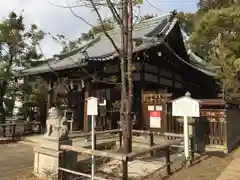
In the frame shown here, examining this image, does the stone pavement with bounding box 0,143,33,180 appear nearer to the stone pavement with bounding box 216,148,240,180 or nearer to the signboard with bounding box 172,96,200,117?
the signboard with bounding box 172,96,200,117

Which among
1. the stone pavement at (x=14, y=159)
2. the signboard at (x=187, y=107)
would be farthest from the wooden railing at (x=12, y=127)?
the signboard at (x=187, y=107)

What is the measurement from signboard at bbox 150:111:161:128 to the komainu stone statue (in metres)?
5.56

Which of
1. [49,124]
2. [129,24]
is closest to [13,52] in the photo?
[49,124]

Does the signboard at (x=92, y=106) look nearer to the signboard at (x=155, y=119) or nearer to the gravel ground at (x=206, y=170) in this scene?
the gravel ground at (x=206, y=170)

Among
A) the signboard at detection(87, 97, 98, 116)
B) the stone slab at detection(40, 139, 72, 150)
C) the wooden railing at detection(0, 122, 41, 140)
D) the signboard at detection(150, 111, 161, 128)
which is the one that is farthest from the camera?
the wooden railing at detection(0, 122, 41, 140)

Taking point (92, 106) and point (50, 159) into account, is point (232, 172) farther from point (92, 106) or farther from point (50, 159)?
point (50, 159)

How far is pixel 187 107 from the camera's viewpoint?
7.24 meters

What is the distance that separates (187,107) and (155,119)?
475 cm

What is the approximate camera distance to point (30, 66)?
17484mm

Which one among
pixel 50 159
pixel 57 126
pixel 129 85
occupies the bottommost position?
pixel 50 159

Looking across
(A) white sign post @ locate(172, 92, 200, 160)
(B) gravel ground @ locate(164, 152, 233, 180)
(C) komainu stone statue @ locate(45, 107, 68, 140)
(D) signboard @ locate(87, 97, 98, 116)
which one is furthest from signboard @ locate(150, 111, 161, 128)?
(C) komainu stone statue @ locate(45, 107, 68, 140)

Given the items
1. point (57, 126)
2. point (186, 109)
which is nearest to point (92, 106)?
point (57, 126)

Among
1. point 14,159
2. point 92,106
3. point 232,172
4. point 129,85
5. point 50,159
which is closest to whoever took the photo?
point 129,85

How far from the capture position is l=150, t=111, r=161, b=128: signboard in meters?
11.8
